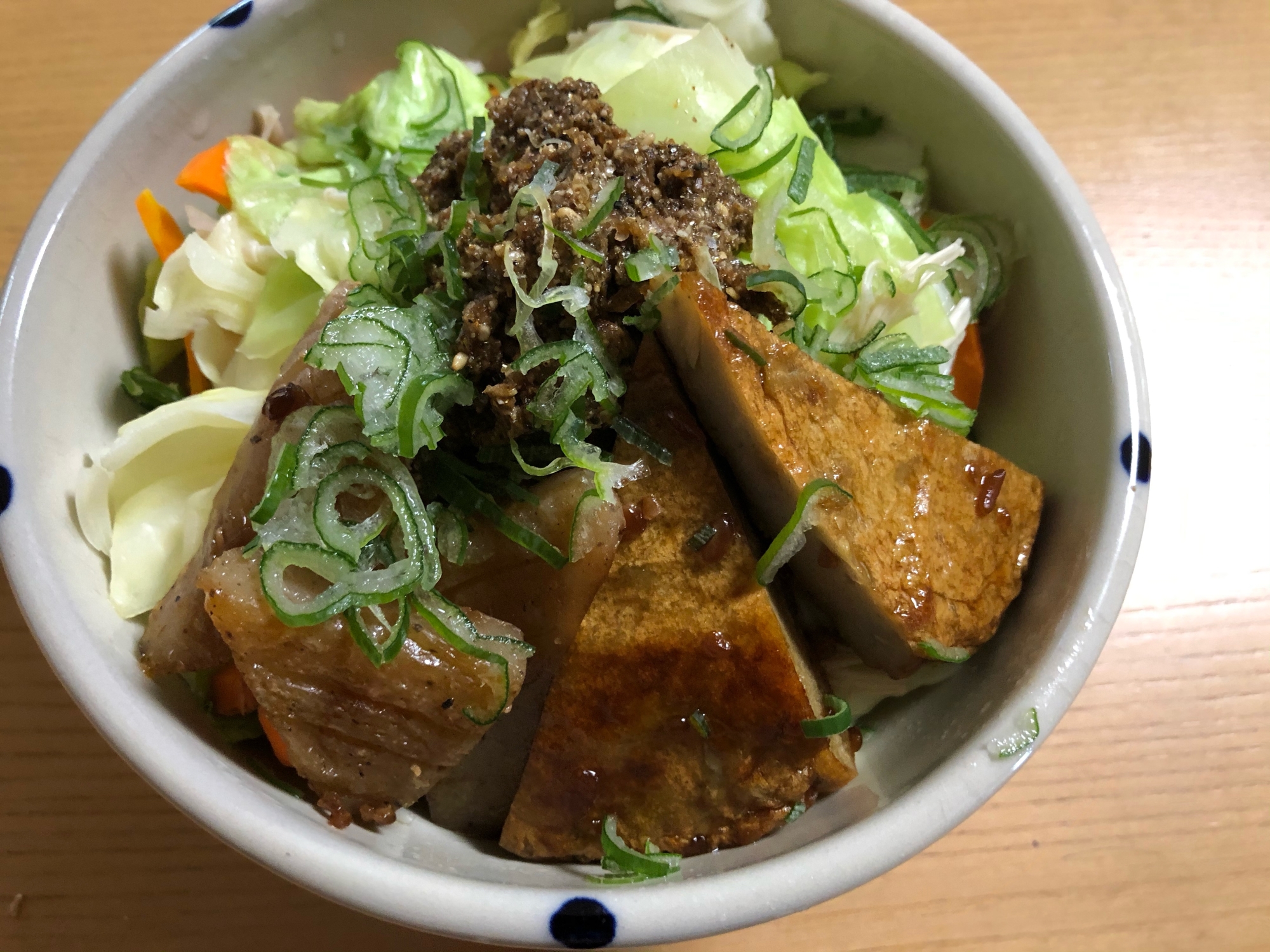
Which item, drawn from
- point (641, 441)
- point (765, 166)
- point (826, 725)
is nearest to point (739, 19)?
point (765, 166)

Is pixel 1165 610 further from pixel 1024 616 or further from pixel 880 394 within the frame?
pixel 880 394

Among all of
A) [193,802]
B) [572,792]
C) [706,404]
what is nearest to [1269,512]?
[706,404]

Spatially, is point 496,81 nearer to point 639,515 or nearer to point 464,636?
point 639,515

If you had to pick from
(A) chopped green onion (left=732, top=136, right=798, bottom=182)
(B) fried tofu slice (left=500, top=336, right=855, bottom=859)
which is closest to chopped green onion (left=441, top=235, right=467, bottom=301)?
(B) fried tofu slice (left=500, top=336, right=855, bottom=859)

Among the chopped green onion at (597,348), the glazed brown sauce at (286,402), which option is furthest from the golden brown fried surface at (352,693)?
the chopped green onion at (597,348)

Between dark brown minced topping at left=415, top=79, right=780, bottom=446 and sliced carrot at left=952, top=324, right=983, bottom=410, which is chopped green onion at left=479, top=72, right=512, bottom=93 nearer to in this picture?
dark brown minced topping at left=415, top=79, right=780, bottom=446

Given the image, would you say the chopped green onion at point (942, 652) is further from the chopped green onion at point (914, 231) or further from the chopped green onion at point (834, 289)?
the chopped green onion at point (914, 231)
